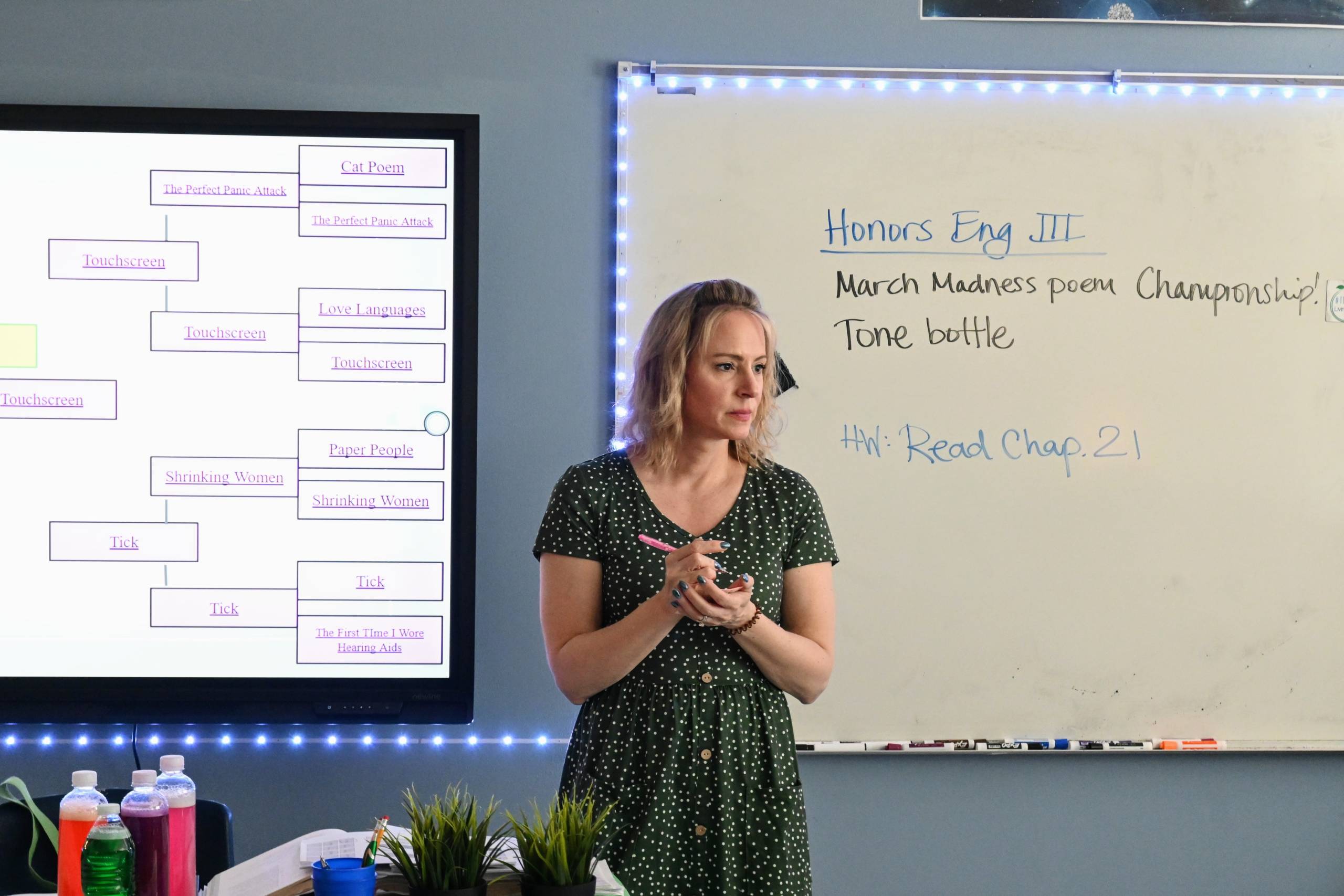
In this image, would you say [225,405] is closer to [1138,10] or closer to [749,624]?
[749,624]

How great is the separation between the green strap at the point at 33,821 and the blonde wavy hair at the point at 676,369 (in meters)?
1.00

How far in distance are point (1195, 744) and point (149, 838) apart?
87.4 inches

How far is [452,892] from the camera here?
1.18 meters

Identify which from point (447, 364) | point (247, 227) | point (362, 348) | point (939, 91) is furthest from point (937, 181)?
point (247, 227)

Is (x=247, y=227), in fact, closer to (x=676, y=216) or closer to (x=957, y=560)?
(x=676, y=216)

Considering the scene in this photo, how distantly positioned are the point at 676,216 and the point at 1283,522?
5.19ft

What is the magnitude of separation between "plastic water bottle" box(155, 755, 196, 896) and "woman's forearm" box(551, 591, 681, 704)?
55cm

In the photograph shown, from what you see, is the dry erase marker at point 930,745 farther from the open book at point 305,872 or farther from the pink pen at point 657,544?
the open book at point 305,872

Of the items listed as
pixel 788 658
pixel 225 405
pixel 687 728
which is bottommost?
pixel 687 728

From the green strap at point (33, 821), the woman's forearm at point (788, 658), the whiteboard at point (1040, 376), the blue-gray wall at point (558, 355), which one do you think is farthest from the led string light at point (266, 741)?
the woman's forearm at point (788, 658)

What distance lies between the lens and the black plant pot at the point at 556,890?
1.21m

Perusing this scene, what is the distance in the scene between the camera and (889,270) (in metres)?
2.63

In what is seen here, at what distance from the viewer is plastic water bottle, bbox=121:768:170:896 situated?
1361 millimetres

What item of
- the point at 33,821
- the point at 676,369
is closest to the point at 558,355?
the point at 676,369
